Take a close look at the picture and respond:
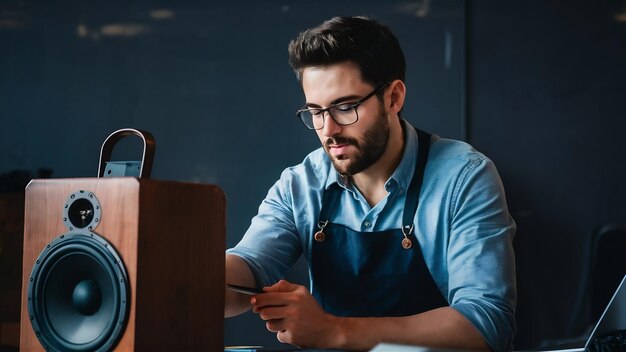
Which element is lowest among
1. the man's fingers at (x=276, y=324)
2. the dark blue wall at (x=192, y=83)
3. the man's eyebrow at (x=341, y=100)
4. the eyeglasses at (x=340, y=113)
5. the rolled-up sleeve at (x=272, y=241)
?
the man's fingers at (x=276, y=324)

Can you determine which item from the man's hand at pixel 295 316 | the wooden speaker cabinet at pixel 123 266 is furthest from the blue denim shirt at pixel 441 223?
the wooden speaker cabinet at pixel 123 266

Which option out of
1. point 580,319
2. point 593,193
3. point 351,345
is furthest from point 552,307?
point 351,345

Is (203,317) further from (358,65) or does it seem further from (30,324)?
(358,65)

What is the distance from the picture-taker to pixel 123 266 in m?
1.07

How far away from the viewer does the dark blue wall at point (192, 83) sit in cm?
279

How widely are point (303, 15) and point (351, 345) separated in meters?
1.79

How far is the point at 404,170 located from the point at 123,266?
85 cm

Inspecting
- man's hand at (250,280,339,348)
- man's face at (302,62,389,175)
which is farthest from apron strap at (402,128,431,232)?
man's hand at (250,280,339,348)

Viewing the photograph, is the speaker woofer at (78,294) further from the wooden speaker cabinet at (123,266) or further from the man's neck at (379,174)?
the man's neck at (379,174)

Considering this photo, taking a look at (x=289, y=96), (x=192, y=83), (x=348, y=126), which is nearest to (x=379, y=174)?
(x=348, y=126)

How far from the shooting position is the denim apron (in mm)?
1713

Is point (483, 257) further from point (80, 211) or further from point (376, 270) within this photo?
point (80, 211)

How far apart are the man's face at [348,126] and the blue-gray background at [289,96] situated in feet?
3.57

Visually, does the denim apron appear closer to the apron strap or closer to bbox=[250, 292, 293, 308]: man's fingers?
the apron strap
